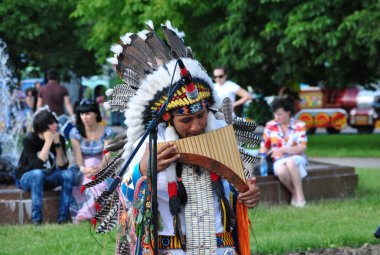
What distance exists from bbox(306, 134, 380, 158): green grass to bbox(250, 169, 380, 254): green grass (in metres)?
7.72

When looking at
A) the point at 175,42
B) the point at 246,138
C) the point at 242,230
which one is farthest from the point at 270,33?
the point at 242,230

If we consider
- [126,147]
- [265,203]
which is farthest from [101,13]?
[126,147]

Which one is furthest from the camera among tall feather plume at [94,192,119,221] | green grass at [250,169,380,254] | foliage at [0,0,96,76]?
foliage at [0,0,96,76]

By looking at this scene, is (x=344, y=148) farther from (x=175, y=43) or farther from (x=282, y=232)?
(x=175, y=43)

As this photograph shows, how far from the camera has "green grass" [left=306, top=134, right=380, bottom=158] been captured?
19.9 m

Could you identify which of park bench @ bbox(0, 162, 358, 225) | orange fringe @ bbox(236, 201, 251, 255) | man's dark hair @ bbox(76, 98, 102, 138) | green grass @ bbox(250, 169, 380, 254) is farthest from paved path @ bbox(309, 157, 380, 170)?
orange fringe @ bbox(236, 201, 251, 255)

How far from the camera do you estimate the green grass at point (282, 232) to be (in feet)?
26.7

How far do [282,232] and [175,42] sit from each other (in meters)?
4.33

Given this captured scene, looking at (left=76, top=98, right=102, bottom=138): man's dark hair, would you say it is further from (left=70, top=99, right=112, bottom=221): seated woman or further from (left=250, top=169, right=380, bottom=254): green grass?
(left=250, top=169, right=380, bottom=254): green grass

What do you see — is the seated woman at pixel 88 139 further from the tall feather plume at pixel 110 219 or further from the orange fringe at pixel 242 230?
the orange fringe at pixel 242 230

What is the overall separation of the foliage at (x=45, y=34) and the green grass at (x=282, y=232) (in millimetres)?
16237

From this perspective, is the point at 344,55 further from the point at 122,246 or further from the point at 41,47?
the point at 122,246

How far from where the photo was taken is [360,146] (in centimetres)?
2266

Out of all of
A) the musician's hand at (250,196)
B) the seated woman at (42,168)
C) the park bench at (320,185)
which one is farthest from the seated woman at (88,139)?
the musician's hand at (250,196)
